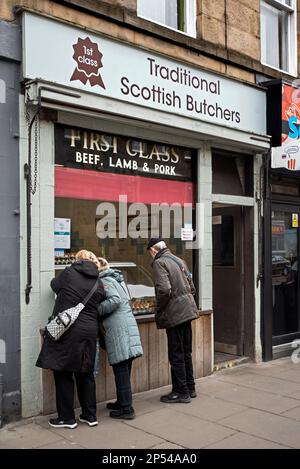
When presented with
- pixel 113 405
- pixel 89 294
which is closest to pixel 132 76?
pixel 89 294

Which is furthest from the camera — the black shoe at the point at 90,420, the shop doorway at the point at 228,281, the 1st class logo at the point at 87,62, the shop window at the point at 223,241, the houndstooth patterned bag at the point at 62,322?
the shop window at the point at 223,241

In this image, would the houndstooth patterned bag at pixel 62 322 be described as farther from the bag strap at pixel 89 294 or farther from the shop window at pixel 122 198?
the shop window at pixel 122 198

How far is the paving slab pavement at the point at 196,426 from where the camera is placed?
450cm

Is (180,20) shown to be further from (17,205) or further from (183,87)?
(17,205)

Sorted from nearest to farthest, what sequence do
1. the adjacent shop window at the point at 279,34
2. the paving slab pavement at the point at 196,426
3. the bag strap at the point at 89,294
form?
the paving slab pavement at the point at 196,426
the bag strap at the point at 89,294
the adjacent shop window at the point at 279,34

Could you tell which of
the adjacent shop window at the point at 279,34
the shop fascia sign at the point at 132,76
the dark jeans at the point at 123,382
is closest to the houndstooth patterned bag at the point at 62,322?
the dark jeans at the point at 123,382

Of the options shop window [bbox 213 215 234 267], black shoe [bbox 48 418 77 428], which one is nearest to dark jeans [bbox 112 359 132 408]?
black shoe [bbox 48 418 77 428]

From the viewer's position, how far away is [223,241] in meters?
8.20

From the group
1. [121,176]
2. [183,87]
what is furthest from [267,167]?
[121,176]

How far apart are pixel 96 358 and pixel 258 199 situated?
391 cm

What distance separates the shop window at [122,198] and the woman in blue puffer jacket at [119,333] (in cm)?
81

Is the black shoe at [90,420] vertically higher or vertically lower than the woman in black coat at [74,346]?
lower

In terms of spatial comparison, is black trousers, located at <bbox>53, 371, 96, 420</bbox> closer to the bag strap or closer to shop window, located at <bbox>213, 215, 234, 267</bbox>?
the bag strap

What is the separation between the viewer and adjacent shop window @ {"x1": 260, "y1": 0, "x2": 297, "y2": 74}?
8.50 meters
